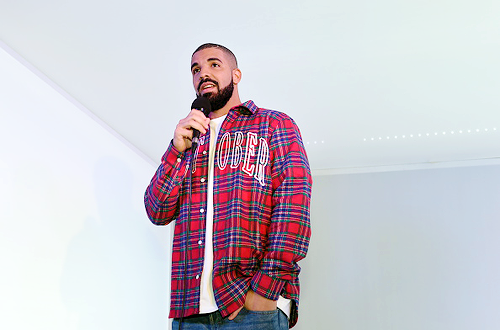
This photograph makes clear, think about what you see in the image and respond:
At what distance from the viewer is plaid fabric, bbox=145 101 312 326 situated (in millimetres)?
1373

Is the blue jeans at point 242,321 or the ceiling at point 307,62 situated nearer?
the blue jeans at point 242,321

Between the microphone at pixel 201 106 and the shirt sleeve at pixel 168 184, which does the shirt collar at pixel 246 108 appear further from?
the shirt sleeve at pixel 168 184

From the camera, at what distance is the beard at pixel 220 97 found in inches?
64.1

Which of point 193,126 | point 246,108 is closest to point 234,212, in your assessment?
point 193,126
